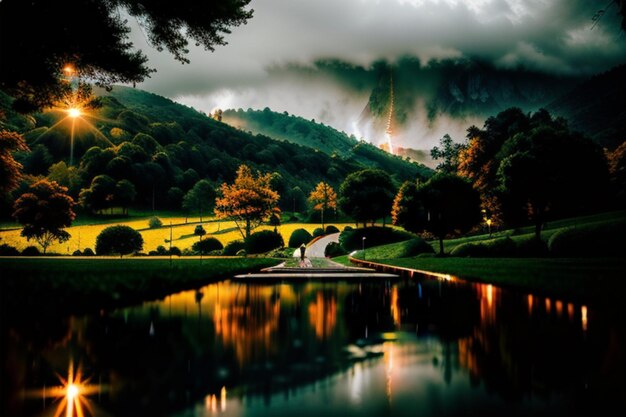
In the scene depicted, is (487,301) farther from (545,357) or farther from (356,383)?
(356,383)

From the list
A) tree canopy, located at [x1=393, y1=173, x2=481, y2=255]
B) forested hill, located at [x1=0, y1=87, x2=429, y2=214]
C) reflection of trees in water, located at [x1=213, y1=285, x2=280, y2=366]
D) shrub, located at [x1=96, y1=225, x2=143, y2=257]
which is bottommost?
reflection of trees in water, located at [x1=213, y1=285, x2=280, y2=366]

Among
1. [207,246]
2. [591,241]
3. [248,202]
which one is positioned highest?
[248,202]

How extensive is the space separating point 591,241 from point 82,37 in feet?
103

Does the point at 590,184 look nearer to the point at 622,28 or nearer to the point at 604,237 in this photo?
the point at 604,237

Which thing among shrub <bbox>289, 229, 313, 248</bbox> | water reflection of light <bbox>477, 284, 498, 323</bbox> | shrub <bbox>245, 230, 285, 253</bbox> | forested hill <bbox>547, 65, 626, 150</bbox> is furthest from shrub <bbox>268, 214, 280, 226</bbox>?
forested hill <bbox>547, 65, 626, 150</bbox>

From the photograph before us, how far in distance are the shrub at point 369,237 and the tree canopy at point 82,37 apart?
128 ft

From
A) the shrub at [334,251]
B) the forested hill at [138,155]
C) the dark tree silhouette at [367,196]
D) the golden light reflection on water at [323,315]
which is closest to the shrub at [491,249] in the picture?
the shrub at [334,251]

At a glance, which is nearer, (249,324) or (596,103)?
(249,324)

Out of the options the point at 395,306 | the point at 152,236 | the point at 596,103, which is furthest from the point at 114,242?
the point at 596,103

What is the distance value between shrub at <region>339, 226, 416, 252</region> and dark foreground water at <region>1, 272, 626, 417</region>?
44.4 m

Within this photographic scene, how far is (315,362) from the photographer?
4.73 m

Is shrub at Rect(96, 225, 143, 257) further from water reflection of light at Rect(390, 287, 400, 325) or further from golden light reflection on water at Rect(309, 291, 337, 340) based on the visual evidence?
golden light reflection on water at Rect(309, 291, 337, 340)

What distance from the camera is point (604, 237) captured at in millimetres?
27328

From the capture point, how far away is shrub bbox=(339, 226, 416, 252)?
2087 inches
